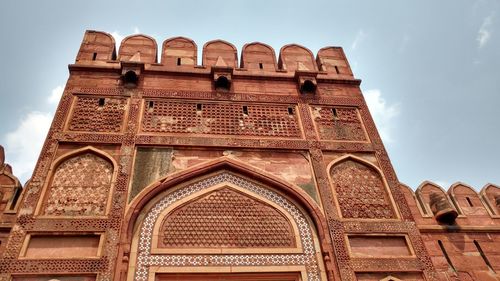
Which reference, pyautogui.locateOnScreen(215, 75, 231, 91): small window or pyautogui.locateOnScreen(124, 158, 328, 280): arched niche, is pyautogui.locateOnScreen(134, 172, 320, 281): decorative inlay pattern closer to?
pyautogui.locateOnScreen(124, 158, 328, 280): arched niche

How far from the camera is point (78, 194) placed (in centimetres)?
→ 446

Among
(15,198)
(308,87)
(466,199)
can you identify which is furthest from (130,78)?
(466,199)

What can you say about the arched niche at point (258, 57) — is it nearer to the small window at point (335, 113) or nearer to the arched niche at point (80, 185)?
the small window at point (335, 113)

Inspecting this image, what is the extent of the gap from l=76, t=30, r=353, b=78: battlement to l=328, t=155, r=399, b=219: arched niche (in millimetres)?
1830

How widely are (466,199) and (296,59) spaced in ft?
11.7

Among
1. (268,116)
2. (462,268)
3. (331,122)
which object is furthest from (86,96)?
(462,268)

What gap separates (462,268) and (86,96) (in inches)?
219

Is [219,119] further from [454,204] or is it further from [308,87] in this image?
[454,204]

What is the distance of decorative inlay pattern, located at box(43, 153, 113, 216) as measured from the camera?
432 cm

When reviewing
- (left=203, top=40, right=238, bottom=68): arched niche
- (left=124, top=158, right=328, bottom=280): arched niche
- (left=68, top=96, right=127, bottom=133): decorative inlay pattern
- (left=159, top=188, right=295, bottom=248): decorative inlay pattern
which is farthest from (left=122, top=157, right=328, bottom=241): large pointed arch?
(left=203, top=40, right=238, bottom=68): arched niche

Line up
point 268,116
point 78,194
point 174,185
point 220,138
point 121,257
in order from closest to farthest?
1. point 121,257
2. point 78,194
3. point 174,185
4. point 220,138
5. point 268,116

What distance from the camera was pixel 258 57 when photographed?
679cm

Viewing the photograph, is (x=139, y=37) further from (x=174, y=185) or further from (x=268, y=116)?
(x=174, y=185)

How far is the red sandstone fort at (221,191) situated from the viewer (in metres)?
4.09
